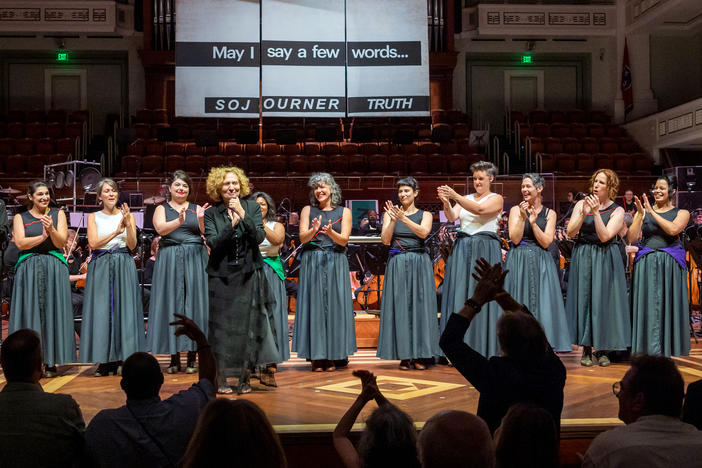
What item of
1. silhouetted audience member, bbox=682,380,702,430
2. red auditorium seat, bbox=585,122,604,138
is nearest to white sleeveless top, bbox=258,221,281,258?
silhouetted audience member, bbox=682,380,702,430

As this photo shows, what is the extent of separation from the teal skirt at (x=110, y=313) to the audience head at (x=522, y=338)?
3.24m

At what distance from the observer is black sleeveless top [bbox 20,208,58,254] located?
4825mm

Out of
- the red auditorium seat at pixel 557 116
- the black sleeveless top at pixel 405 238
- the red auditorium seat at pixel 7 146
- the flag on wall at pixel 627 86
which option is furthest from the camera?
the flag on wall at pixel 627 86

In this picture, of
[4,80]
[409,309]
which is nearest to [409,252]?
[409,309]

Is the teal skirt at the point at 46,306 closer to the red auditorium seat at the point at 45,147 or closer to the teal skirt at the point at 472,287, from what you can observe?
the teal skirt at the point at 472,287

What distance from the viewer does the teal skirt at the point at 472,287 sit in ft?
15.9

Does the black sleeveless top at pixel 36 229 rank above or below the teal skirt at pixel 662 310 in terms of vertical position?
above

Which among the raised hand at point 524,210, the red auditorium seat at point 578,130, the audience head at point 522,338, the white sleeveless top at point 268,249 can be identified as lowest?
the audience head at point 522,338

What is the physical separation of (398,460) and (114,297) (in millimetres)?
3637

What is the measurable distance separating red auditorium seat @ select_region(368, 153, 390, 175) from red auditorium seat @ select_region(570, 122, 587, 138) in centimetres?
401

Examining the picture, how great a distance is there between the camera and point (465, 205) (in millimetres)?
4867

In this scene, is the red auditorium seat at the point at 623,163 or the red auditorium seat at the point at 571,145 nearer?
the red auditorium seat at the point at 623,163

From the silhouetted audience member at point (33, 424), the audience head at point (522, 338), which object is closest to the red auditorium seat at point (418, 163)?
the audience head at point (522, 338)

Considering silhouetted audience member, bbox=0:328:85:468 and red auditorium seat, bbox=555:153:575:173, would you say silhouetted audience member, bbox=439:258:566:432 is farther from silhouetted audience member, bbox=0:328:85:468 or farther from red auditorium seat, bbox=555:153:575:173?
red auditorium seat, bbox=555:153:575:173
